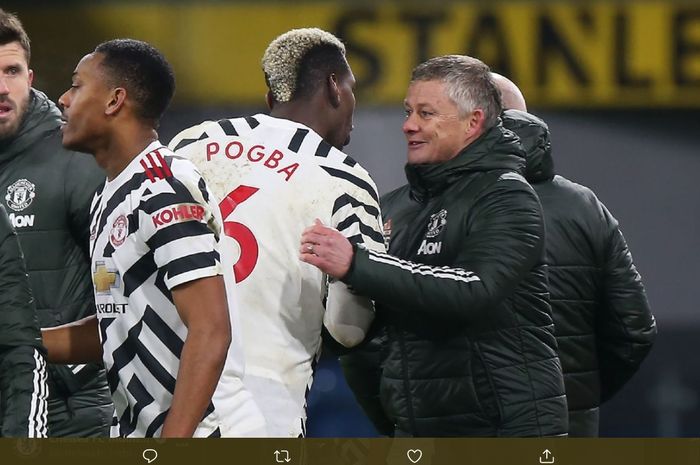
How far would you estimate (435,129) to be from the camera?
3010 millimetres

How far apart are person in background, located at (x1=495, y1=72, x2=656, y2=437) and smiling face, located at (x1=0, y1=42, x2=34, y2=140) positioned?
1.36m

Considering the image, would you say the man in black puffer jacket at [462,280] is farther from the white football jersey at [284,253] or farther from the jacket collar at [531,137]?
the jacket collar at [531,137]

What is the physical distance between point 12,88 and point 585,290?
1.68 meters

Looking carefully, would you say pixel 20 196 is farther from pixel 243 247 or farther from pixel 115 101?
pixel 115 101

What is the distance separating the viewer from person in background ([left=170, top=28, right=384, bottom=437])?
2.86 meters

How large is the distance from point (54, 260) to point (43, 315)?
0.50 feet

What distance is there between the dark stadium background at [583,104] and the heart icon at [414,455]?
Answer: 5.08 m

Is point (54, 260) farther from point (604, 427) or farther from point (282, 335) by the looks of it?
point (604, 427)

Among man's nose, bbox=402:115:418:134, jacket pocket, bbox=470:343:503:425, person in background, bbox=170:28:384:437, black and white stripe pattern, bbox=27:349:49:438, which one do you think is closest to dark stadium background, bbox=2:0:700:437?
man's nose, bbox=402:115:418:134

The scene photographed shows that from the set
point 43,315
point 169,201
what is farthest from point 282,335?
point 43,315

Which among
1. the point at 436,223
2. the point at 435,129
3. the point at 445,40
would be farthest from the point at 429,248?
the point at 445,40

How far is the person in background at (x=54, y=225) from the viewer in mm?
3600

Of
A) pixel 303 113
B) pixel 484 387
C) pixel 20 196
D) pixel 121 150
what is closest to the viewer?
pixel 121 150

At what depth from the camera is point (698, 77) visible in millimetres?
8172
